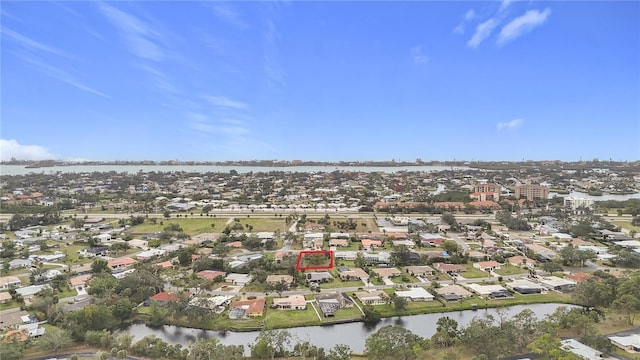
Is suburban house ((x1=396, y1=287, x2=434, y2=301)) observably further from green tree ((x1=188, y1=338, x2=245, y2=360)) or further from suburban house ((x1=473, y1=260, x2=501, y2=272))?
green tree ((x1=188, y1=338, x2=245, y2=360))

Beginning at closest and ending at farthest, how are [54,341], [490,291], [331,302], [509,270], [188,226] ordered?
[54,341], [331,302], [490,291], [509,270], [188,226]

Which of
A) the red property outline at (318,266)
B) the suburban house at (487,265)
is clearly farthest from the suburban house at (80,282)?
the suburban house at (487,265)

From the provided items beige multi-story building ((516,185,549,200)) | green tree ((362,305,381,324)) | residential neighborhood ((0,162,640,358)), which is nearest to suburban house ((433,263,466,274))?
residential neighborhood ((0,162,640,358))

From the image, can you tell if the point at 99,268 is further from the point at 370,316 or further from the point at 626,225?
the point at 626,225

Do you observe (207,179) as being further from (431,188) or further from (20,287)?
(20,287)

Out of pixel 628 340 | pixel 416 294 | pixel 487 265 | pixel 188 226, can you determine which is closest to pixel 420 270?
A: pixel 416 294

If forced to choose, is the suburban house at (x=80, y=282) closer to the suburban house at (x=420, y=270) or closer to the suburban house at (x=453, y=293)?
the suburban house at (x=420, y=270)
